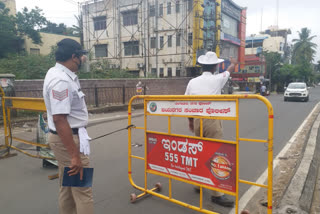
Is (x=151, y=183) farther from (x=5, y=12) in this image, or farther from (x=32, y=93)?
(x=5, y=12)

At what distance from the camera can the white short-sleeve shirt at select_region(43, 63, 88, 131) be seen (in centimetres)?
A: 213

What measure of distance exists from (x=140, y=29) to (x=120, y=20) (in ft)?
11.6

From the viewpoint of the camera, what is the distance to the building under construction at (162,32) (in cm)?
2812

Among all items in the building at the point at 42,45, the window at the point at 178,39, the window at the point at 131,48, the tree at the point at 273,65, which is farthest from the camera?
the tree at the point at 273,65

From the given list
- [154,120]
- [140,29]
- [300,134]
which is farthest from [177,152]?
[140,29]

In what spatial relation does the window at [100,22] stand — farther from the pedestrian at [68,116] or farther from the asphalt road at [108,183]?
the pedestrian at [68,116]

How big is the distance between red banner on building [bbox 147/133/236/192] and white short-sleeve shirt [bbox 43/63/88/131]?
1.23 metres

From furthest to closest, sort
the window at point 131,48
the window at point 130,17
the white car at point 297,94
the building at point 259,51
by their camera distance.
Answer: the building at point 259,51 < the window at point 131,48 < the window at point 130,17 < the white car at point 297,94

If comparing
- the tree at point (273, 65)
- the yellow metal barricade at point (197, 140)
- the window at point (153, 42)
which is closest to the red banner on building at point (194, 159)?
the yellow metal barricade at point (197, 140)

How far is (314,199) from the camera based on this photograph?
11.7 feet

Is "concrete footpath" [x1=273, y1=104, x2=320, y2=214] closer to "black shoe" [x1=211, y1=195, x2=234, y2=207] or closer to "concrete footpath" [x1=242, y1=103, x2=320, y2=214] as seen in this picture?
"concrete footpath" [x1=242, y1=103, x2=320, y2=214]

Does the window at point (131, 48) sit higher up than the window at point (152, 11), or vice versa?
the window at point (152, 11)

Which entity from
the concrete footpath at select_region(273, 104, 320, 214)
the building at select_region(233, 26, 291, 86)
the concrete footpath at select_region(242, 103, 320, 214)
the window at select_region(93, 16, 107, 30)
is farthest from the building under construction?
the concrete footpath at select_region(273, 104, 320, 214)

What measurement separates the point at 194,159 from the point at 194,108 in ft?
2.02
